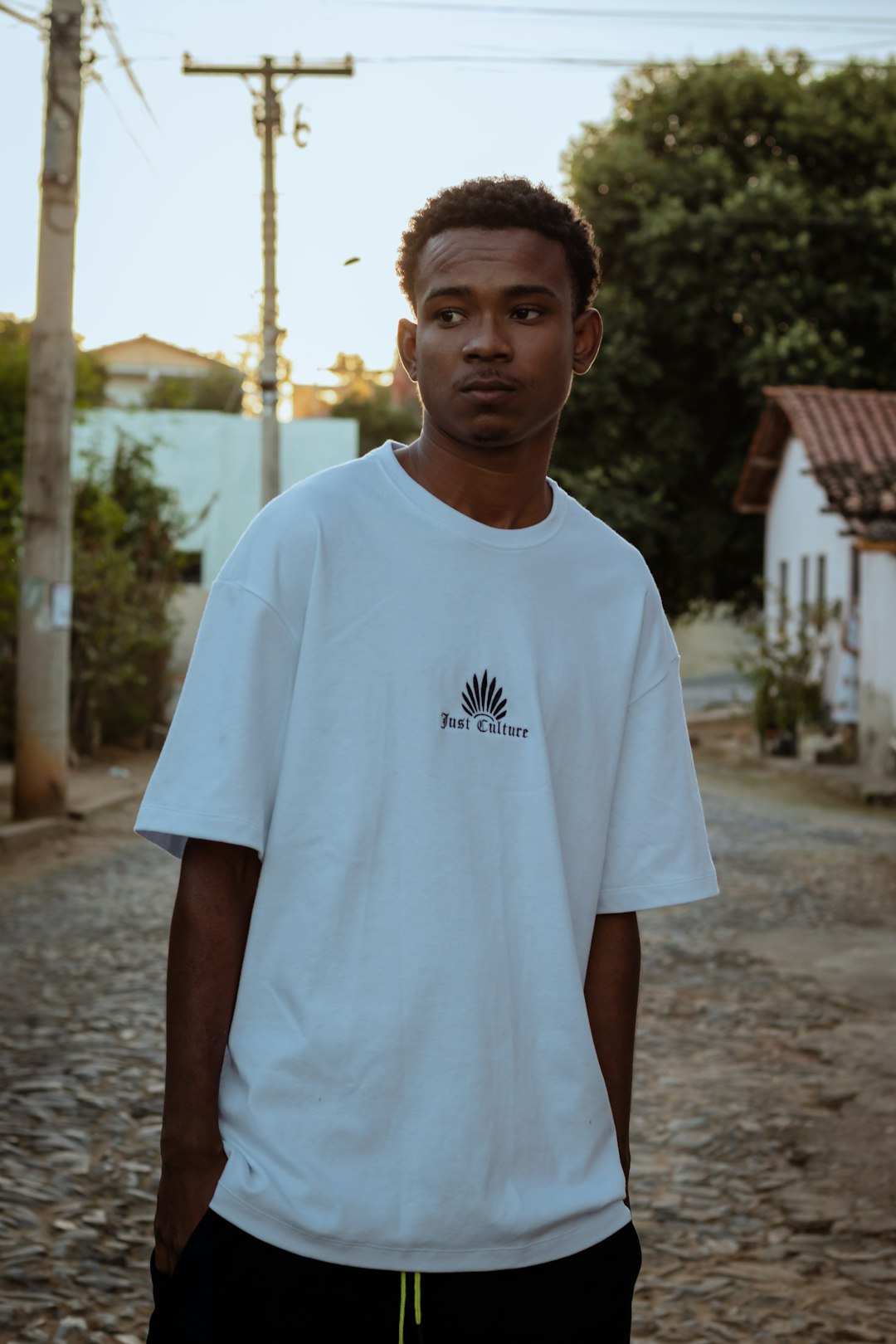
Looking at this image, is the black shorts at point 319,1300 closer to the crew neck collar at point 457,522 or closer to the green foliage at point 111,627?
the crew neck collar at point 457,522

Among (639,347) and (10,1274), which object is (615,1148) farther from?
(639,347)

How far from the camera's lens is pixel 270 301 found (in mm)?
24109

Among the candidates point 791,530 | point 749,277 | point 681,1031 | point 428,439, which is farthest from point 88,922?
point 749,277

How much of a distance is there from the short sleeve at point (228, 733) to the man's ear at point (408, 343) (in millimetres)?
473

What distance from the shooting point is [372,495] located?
1999 mm

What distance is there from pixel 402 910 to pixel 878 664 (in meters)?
20.2

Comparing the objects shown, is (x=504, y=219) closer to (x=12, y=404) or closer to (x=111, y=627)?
(x=111, y=627)

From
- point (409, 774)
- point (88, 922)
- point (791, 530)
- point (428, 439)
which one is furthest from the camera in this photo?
point (791, 530)

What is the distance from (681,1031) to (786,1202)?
1.95 m

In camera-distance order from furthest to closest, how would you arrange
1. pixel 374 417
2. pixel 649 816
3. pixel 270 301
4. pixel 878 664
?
pixel 374 417
pixel 270 301
pixel 878 664
pixel 649 816

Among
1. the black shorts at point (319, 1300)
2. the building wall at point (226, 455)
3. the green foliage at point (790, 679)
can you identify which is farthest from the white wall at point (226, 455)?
the black shorts at point (319, 1300)

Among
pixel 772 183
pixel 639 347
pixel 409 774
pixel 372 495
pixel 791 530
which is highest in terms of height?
pixel 772 183

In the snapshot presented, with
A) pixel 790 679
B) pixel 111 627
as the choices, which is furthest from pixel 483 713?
pixel 790 679

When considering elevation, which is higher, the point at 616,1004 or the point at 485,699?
the point at 485,699
